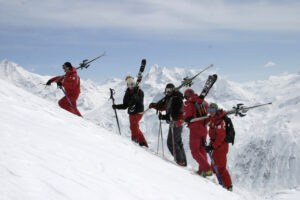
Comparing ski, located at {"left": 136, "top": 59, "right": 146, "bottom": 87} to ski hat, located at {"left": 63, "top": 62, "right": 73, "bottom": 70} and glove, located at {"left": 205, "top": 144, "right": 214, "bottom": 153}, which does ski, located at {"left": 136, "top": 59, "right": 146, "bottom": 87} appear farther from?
glove, located at {"left": 205, "top": 144, "right": 214, "bottom": 153}

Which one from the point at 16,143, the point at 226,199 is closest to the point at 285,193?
the point at 226,199

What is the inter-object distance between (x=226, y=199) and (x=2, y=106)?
5508mm

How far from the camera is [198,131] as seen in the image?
30.6 ft

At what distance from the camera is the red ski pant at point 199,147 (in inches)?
365

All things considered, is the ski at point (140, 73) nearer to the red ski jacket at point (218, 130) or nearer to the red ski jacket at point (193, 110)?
the red ski jacket at point (193, 110)

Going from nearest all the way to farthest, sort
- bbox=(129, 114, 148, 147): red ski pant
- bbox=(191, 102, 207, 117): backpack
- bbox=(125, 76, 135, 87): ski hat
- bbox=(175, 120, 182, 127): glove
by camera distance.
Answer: bbox=(191, 102, 207, 117): backpack < bbox=(175, 120, 182, 127): glove < bbox=(125, 76, 135, 87): ski hat < bbox=(129, 114, 148, 147): red ski pant

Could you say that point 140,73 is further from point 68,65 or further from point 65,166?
point 65,166

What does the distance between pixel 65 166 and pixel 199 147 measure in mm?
5715

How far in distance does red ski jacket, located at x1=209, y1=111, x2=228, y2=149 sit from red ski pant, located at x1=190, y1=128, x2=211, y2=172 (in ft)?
1.15

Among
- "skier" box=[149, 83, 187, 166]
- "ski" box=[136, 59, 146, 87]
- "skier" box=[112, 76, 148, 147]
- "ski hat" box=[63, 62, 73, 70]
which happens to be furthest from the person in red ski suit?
"skier" box=[149, 83, 187, 166]

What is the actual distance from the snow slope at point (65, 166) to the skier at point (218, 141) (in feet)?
5.48

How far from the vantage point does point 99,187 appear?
13.7 ft

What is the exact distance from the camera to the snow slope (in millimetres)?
3555

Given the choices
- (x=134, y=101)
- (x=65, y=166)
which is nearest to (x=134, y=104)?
(x=134, y=101)
